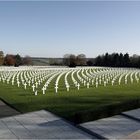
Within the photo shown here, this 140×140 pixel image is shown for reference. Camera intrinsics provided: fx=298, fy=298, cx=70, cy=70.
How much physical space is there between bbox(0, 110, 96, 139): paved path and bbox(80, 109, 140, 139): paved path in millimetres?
446

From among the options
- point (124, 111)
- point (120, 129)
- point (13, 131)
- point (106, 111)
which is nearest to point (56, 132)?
point (13, 131)

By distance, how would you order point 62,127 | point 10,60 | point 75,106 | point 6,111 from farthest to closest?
point 10,60 < point 75,106 < point 6,111 < point 62,127

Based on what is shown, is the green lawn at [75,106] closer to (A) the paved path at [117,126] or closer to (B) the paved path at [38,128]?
(A) the paved path at [117,126]

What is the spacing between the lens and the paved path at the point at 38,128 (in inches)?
383

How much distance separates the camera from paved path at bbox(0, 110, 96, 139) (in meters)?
9.72

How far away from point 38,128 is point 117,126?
2.85 meters

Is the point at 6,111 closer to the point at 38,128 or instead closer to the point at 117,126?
the point at 38,128

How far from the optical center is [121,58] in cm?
8319

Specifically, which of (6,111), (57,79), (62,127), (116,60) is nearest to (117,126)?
(62,127)

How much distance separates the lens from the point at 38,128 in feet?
34.7

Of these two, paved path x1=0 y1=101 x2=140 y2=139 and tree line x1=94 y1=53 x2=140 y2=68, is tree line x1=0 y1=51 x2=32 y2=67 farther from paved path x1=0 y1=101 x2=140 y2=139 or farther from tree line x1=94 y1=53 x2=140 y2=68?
paved path x1=0 y1=101 x2=140 y2=139

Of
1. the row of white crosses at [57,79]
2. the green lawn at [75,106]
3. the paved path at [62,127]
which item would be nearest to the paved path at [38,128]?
the paved path at [62,127]

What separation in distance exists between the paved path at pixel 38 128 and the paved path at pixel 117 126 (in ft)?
1.46

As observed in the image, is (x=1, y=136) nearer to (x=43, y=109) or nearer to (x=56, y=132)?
(x=56, y=132)
